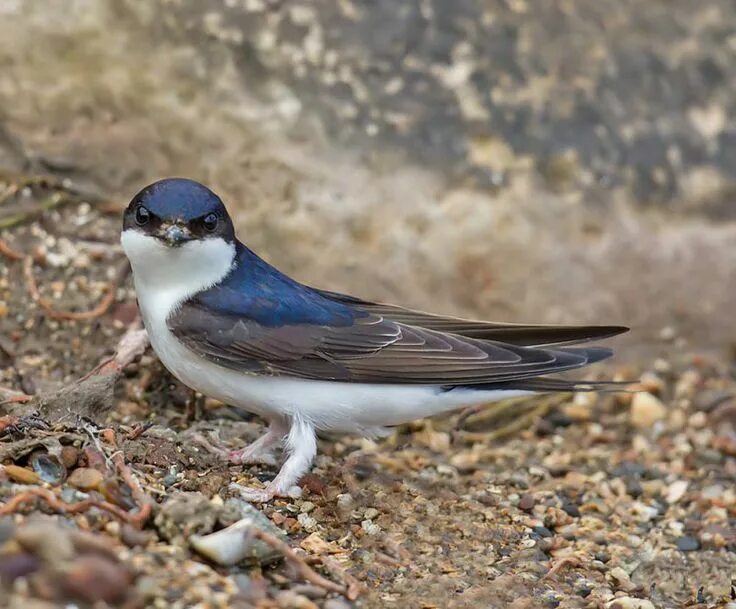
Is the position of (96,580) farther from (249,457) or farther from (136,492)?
(249,457)

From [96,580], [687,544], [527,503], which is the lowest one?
[687,544]

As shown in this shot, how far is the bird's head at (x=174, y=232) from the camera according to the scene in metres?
3.66

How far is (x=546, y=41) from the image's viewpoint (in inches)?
214

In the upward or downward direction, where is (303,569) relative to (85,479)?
downward

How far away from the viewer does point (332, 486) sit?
12.8ft

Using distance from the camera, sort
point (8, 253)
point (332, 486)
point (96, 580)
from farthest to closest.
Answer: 1. point (8, 253)
2. point (332, 486)
3. point (96, 580)

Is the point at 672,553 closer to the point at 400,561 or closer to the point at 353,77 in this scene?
the point at 400,561

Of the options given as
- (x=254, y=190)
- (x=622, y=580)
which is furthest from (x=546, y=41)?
(x=622, y=580)

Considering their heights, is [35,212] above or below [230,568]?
above

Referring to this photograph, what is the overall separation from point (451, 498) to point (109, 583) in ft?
5.49

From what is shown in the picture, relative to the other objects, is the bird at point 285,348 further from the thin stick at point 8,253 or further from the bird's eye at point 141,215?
the thin stick at point 8,253

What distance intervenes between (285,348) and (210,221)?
18.1 inches

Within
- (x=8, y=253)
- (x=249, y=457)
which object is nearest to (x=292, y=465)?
(x=249, y=457)

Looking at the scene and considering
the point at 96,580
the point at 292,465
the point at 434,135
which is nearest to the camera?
the point at 96,580
